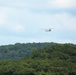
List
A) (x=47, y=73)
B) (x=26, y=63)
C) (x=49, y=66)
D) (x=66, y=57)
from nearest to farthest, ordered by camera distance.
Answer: (x=47, y=73), (x=49, y=66), (x=26, y=63), (x=66, y=57)

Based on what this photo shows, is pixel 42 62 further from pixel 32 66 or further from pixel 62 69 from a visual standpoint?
pixel 62 69

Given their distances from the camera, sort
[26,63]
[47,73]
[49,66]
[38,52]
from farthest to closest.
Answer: [38,52]
[26,63]
[49,66]
[47,73]

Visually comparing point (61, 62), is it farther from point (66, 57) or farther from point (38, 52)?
point (38, 52)

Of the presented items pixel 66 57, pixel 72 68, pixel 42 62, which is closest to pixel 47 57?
pixel 66 57

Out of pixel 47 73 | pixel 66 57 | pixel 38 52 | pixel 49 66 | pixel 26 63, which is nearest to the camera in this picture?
pixel 47 73

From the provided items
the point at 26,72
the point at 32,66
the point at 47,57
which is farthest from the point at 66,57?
the point at 26,72

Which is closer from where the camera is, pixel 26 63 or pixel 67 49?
pixel 26 63
